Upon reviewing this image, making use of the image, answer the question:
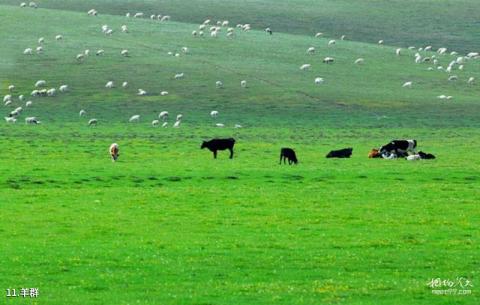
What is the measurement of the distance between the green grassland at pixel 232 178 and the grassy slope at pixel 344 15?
1196 centimetres

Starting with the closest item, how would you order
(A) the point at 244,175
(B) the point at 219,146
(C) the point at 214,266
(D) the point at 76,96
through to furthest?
1. (C) the point at 214,266
2. (A) the point at 244,175
3. (B) the point at 219,146
4. (D) the point at 76,96

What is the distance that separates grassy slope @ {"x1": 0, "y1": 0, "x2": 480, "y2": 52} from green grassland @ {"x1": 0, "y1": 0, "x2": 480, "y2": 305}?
39.2ft

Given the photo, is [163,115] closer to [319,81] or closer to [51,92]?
[51,92]

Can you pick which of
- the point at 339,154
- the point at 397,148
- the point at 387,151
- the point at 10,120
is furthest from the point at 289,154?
the point at 10,120

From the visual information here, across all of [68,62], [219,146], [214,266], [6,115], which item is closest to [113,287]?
[214,266]

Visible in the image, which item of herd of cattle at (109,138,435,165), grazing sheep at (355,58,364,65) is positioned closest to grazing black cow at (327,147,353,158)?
herd of cattle at (109,138,435,165)

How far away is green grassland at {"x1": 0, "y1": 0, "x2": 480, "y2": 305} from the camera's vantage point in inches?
909

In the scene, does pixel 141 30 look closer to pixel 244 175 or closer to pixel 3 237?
pixel 244 175

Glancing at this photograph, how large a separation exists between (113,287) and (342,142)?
42025 mm

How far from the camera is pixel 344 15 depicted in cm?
12850

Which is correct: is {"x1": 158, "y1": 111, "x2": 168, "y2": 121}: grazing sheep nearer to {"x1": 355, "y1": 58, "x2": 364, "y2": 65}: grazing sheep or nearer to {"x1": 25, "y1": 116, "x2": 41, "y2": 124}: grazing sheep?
{"x1": 25, "y1": 116, "x2": 41, "y2": 124}: grazing sheep

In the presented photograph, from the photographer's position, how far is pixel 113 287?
866 inches

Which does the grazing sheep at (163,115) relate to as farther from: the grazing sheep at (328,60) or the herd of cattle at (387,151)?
the grazing sheep at (328,60)

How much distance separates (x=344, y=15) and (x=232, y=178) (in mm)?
88794
